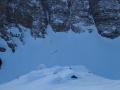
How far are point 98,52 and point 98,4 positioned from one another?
6.40 meters

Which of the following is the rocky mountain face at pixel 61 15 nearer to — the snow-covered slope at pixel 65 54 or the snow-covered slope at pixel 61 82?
the snow-covered slope at pixel 65 54

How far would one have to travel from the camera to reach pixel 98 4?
117 feet

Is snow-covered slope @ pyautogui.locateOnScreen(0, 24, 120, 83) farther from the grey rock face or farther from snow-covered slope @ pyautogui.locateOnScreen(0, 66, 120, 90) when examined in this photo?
snow-covered slope @ pyautogui.locateOnScreen(0, 66, 120, 90)

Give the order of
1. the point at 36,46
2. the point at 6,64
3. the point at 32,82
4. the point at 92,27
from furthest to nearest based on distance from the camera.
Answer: the point at 92,27, the point at 36,46, the point at 6,64, the point at 32,82

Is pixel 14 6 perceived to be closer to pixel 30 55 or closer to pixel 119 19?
pixel 30 55

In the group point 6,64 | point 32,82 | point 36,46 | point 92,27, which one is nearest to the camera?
point 32,82

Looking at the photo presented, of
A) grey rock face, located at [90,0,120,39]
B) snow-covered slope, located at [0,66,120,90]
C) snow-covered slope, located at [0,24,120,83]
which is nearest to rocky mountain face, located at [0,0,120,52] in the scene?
grey rock face, located at [90,0,120,39]

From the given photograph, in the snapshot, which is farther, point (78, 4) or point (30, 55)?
point (78, 4)

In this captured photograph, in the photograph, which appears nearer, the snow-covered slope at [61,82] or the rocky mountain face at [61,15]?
the snow-covered slope at [61,82]

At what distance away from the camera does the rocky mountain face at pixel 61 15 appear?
1345 inches

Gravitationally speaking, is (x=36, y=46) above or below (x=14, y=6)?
below

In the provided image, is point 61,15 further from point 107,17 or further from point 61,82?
point 61,82

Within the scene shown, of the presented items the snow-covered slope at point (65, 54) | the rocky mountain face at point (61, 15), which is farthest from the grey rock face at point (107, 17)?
the snow-covered slope at point (65, 54)

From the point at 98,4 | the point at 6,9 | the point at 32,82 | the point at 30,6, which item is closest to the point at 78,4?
the point at 98,4
